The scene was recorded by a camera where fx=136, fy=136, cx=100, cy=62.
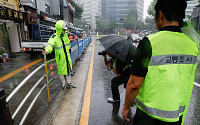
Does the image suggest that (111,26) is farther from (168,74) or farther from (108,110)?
(168,74)

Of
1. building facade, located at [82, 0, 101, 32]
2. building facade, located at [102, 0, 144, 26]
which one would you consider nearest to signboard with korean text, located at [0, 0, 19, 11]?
building facade, located at [102, 0, 144, 26]

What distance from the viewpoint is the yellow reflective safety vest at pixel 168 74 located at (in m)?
1.05

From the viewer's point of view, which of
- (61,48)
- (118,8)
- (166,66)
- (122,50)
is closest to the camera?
(166,66)

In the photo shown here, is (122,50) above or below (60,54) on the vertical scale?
above

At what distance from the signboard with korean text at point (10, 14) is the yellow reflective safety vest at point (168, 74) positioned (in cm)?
1099

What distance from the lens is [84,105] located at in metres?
3.24

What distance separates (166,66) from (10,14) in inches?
475

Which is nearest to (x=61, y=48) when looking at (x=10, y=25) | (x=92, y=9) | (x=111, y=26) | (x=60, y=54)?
(x=60, y=54)

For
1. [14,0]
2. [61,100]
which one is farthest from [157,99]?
[14,0]

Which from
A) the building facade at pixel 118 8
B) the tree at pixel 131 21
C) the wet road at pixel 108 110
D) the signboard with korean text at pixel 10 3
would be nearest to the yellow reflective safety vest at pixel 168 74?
the wet road at pixel 108 110

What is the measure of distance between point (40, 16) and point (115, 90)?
52.4ft

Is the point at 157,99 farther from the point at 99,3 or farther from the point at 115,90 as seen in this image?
the point at 99,3

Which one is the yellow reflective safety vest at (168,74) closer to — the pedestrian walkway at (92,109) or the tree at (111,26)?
the pedestrian walkway at (92,109)

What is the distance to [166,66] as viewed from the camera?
104 cm
